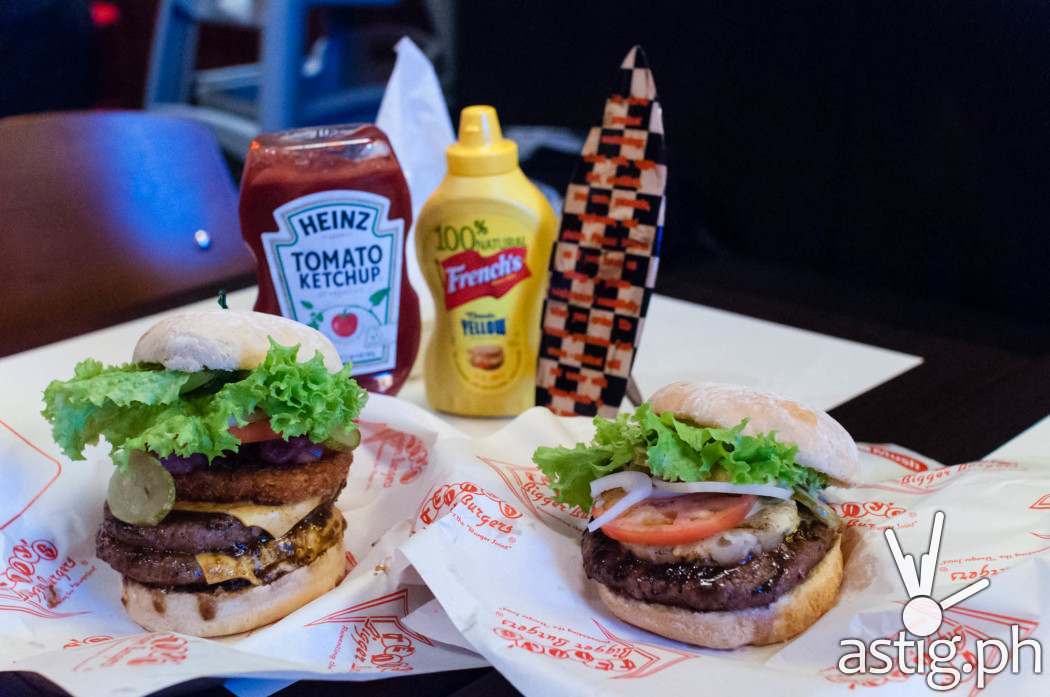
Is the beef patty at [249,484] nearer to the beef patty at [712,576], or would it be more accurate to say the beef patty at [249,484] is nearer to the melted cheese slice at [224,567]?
the melted cheese slice at [224,567]

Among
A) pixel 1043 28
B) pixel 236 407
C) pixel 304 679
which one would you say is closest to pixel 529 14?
pixel 1043 28

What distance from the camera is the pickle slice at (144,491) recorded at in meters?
1.32

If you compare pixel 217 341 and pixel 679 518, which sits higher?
pixel 217 341

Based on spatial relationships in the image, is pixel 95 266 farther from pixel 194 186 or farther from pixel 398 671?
pixel 398 671

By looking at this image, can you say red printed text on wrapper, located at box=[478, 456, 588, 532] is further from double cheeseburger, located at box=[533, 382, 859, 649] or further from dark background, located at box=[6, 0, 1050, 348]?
dark background, located at box=[6, 0, 1050, 348]

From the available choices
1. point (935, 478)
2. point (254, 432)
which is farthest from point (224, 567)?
point (935, 478)

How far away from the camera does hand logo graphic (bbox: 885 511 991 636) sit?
1.17 metres

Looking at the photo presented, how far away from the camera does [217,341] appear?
1329 mm

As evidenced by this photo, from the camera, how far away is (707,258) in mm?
2969

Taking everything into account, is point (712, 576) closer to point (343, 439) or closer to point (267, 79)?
point (343, 439)

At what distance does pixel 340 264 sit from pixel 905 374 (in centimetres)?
107

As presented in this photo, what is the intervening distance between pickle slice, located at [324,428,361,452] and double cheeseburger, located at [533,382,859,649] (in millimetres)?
331

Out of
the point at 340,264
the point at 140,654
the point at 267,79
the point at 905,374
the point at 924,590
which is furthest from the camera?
the point at 267,79

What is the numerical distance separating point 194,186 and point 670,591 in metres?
2.02
